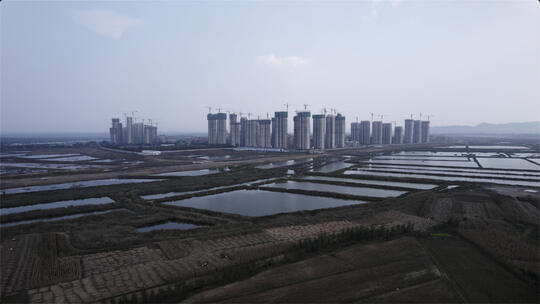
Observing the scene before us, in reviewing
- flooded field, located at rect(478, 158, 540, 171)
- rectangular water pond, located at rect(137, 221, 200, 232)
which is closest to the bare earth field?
rectangular water pond, located at rect(137, 221, 200, 232)

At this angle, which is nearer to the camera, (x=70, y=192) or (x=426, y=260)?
(x=426, y=260)

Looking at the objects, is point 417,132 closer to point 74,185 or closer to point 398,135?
point 398,135

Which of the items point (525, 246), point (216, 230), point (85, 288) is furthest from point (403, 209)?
point (85, 288)

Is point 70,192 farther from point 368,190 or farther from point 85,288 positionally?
point 368,190

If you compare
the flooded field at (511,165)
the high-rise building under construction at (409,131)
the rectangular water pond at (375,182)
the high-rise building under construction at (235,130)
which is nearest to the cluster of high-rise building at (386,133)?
the high-rise building under construction at (409,131)

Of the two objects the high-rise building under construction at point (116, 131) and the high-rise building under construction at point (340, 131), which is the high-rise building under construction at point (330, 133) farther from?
the high-rise building under construction at point (116, 131)

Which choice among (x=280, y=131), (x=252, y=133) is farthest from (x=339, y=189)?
(x=252, y=133)

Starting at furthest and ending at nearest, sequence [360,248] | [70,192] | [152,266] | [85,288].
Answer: [70,192], [360,248], [152,266], [85,288]

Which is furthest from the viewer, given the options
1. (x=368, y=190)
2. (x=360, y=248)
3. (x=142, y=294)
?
(x=368, y=190)
